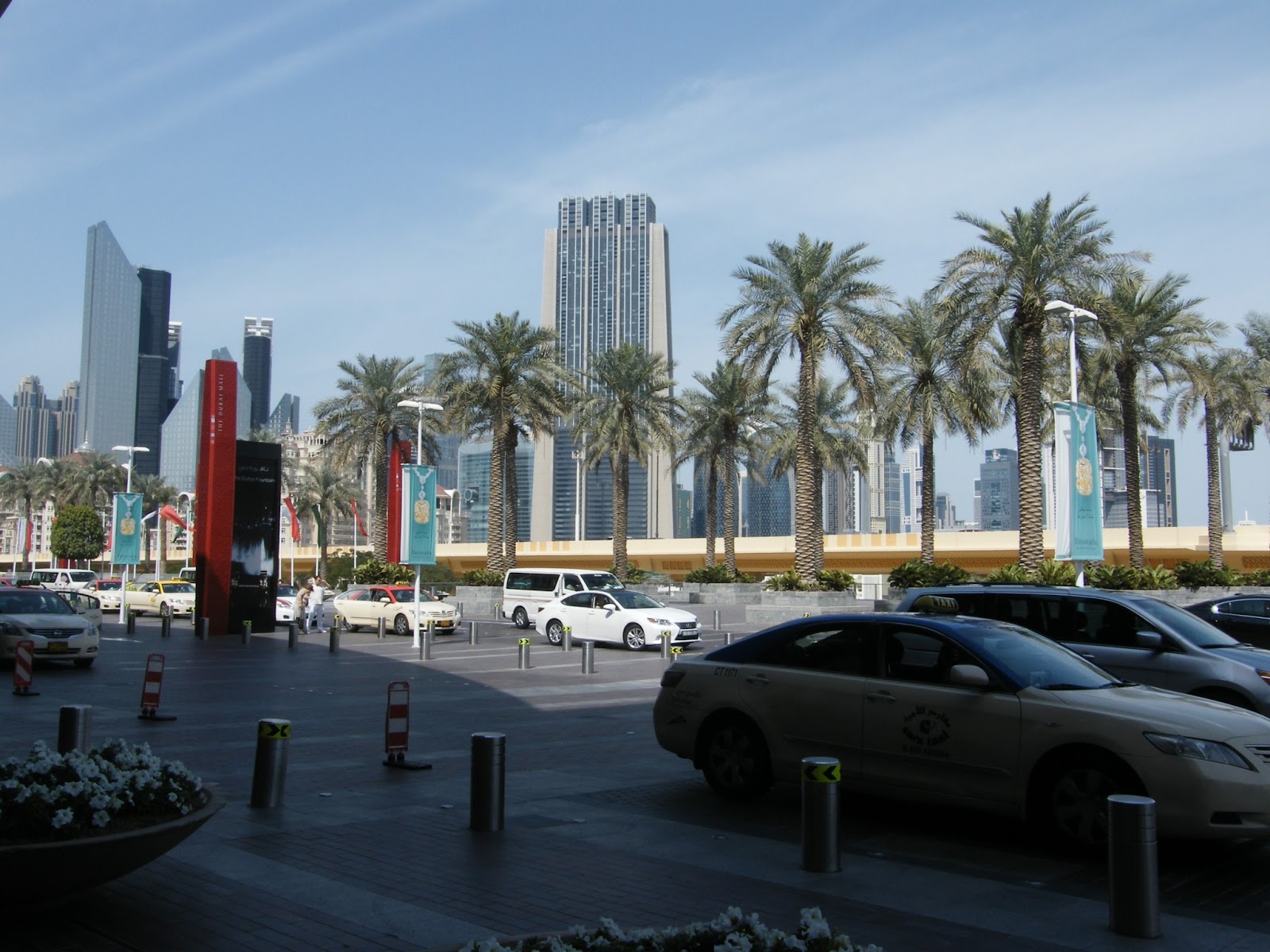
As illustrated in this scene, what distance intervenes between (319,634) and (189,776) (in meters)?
28.8

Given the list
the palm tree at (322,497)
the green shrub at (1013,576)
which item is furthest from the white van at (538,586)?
the palm tree at (322,497)

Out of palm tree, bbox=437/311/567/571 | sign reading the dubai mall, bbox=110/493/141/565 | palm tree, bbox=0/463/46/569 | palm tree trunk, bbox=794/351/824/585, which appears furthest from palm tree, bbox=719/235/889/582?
palm tree, bbox=0/463/46/569

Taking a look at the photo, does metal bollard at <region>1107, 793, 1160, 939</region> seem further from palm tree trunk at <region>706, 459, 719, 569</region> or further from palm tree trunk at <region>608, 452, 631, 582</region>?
palm tree trunk at <region>706, 459, 719, 569</region>

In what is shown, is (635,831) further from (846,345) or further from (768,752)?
(846,345)

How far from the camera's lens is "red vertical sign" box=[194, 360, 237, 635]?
106 feet

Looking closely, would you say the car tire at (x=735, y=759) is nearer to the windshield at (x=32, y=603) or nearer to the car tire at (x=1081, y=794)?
the car tire at (x=1081, y=794)

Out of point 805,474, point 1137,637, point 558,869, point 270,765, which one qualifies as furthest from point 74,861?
point 805,474

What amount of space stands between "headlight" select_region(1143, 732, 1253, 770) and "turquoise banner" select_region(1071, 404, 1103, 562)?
→ 18826 millimetres

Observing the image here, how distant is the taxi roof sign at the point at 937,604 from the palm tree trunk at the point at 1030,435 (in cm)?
2195

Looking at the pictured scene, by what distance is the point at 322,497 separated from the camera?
8150cm

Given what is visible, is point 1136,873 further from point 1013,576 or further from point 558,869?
point 1013,576

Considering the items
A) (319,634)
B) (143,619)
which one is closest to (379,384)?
(143,619)

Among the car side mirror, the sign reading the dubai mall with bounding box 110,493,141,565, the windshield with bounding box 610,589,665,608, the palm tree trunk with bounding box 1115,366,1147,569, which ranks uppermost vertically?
the palm tree trunk with bounding box 1115,366,1147,569

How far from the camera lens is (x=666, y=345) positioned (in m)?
196
